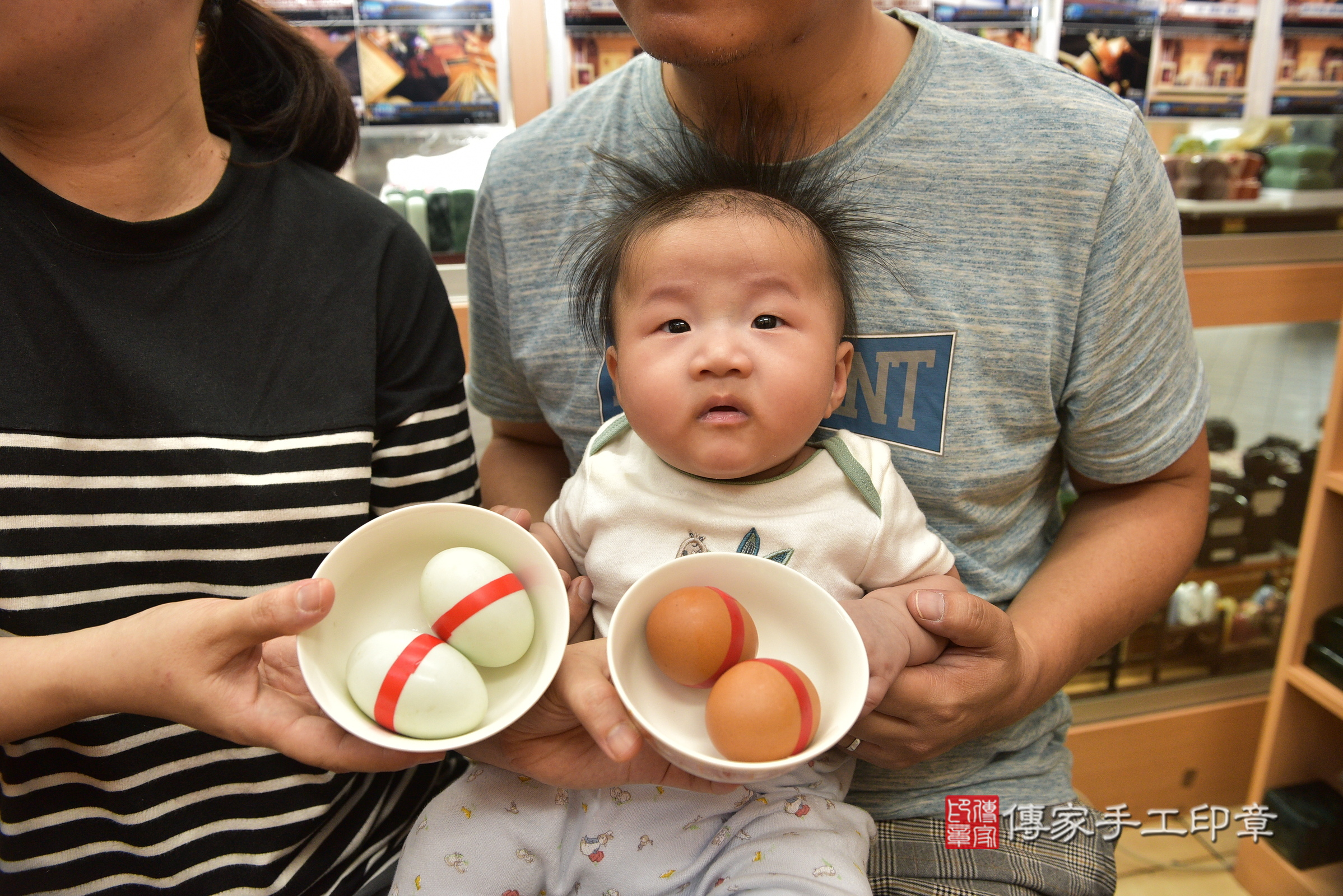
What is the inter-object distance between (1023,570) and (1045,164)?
0.54 m

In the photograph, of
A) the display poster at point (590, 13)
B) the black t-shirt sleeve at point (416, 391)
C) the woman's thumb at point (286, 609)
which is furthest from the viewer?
the display poster at point (590, 13)

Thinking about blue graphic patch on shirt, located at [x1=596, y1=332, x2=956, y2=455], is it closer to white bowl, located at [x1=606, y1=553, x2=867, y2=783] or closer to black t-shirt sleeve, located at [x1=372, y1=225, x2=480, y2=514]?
white bowl, located at [x1=606, y1=553, x2=867, y2=783]

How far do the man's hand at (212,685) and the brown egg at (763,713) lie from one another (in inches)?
10.6

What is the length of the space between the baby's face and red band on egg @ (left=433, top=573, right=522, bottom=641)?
0.82ft

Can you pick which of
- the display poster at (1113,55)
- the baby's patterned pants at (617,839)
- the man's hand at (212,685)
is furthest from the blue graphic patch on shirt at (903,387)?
the display poster at (1113,55)

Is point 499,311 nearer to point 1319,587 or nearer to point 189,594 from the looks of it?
point 189,594

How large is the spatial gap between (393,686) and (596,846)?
34cm

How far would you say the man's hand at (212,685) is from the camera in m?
0.79

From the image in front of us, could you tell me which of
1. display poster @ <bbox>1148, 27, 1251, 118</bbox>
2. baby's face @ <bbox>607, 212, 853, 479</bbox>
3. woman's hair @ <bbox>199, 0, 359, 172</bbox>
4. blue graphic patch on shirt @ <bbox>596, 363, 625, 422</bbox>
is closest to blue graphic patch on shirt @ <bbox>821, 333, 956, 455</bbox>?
baby's face @ <bbox>607, 212, 853, 479</bbox>

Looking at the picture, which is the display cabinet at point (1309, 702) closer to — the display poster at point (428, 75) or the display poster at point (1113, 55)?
the display poster at point (1113, 55)

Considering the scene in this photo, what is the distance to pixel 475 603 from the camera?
818mm

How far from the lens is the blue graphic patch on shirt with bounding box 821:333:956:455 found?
1057mm

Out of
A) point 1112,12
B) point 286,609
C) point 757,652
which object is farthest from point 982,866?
point 1112,12

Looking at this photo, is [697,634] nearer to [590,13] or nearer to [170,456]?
[170,456]
